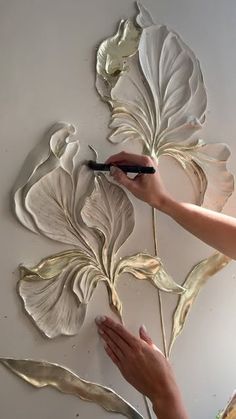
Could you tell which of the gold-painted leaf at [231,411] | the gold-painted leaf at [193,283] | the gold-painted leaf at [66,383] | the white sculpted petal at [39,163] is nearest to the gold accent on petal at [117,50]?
the white sculpted petal at [39,163]

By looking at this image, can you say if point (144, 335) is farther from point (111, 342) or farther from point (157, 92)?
point (157, 92)

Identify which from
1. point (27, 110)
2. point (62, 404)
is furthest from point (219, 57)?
point (62, 404)

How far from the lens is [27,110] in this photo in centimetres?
90

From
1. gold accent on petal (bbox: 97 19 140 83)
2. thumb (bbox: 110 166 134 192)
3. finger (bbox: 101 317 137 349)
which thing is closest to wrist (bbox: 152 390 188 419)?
finger (bbox: 101 317 137 349)

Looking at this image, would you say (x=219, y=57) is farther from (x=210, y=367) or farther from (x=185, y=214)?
(x=210, y=367)

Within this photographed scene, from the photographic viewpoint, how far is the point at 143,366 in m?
0.95

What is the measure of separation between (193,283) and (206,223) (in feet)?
0.48

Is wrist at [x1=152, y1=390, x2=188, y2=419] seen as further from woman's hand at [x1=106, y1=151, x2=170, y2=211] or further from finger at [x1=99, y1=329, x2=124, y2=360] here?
woman's hand at [x1=106, y1=151, x2=170, y2=211]

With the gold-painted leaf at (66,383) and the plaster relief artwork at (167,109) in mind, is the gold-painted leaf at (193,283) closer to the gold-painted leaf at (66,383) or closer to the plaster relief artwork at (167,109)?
the plaster relief artwork at (167,109)

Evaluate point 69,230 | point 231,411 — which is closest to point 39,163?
point 69,230

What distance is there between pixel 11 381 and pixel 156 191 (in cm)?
42

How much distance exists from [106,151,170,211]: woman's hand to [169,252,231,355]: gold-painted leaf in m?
0.17

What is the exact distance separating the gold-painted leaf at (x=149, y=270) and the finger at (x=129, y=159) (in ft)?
0.57

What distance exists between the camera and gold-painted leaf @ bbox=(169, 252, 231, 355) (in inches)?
41.4
